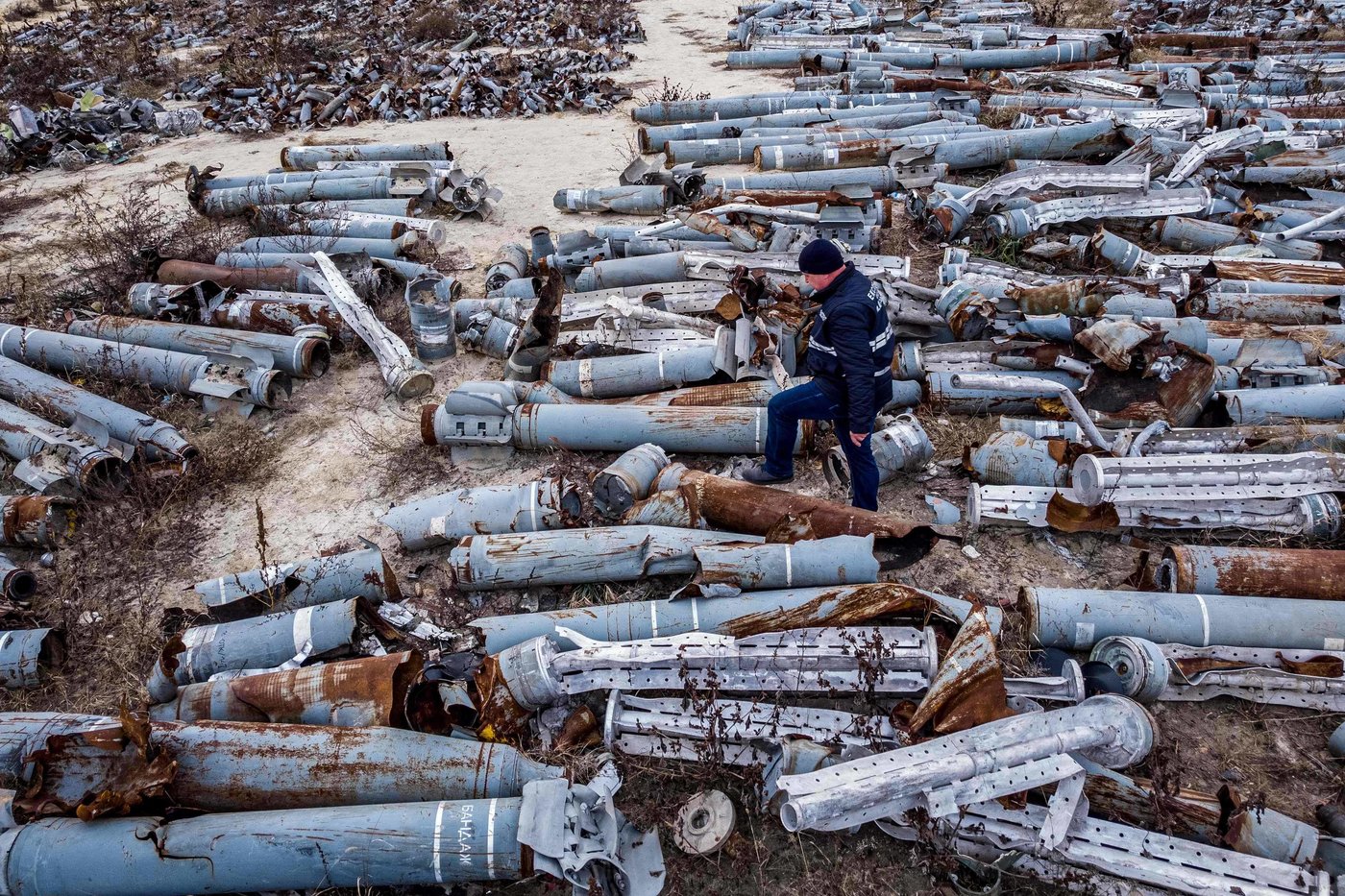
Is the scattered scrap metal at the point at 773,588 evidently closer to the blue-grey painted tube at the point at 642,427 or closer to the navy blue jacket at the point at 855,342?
the blue-grey painted tube at the point at 642,427

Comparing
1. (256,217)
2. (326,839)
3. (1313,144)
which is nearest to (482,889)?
(326,839)

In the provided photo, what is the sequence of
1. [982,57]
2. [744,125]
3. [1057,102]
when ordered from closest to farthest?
[1057,102] → [744,125] → [982,57]

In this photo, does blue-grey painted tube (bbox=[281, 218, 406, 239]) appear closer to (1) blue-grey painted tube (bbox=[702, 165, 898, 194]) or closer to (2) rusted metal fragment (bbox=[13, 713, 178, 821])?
(1) blue-grey painted tube (bbox=[702, 165, 898, 194])

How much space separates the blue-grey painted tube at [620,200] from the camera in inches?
358

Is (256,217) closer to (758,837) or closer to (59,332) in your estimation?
(59,332)

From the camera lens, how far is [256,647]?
13.2ft

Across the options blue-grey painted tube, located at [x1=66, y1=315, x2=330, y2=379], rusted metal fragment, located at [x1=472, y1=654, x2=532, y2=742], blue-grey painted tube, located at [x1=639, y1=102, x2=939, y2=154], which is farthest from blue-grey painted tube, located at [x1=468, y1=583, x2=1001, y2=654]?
blue-grey painted tube, located at [x1=639, y1=102, x2=939, y2=154]

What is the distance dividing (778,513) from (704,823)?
1.79m

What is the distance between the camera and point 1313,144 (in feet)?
28.9

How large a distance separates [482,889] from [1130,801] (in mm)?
2727

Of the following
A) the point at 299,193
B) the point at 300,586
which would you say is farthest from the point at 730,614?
the point at 299,193

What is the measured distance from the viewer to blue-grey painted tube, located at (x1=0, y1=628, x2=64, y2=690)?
4156 millimetres

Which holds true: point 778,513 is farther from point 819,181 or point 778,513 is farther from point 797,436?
point 819,181

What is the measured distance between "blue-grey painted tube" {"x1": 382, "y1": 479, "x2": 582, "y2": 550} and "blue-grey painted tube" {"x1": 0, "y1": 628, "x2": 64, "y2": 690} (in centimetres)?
184
